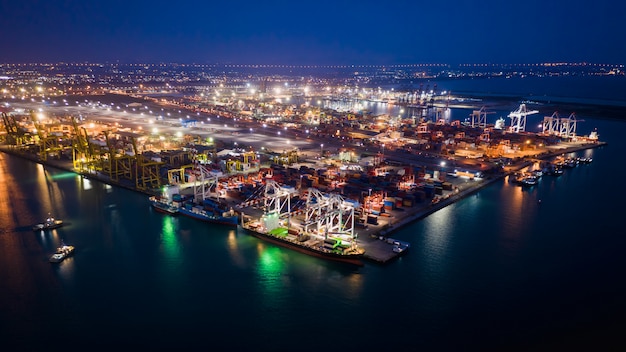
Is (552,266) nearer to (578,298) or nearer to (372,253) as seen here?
(578,298)

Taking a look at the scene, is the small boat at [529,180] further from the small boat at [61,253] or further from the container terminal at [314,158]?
the small boat at [61,253]

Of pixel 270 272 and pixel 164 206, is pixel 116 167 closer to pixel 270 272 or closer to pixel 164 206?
pixel 164 206

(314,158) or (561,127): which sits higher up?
(561,127)

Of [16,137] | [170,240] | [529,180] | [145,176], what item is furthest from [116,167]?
[529,180]

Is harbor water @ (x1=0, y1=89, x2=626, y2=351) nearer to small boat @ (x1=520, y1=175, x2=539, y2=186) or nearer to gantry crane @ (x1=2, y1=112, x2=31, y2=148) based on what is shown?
small boat @ (x1=520, y1=175, x2=539, y2=186)

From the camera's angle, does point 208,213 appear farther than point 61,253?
Yes

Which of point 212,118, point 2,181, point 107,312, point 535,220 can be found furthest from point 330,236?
point 212,118

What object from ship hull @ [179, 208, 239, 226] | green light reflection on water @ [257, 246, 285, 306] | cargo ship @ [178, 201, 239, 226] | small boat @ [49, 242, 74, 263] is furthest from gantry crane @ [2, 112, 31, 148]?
green light reflection on water @ [257, 246, 285, 306]
